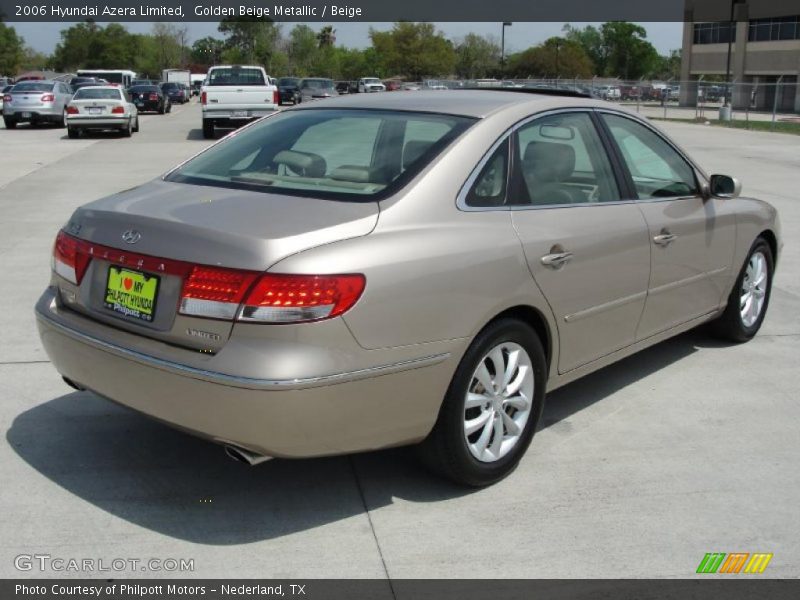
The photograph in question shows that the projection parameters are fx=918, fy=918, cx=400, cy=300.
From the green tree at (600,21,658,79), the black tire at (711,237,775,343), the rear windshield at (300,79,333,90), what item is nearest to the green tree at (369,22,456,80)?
the green tree at (600,21,658,79)

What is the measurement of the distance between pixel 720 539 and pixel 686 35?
71.7m

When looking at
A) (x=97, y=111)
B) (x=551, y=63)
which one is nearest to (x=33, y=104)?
(x=97, y=111)

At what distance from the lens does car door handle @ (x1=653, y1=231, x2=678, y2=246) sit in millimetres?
4785

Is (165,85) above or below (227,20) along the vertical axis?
below

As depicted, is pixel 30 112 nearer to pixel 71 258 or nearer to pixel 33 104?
pixel 33 104

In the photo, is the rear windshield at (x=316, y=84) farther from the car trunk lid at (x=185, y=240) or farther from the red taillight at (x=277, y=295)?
the red taillight at (x=277, y=295)

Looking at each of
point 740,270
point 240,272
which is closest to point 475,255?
point 240,272

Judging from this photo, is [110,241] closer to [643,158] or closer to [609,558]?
[609,558]

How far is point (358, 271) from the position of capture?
3291 millimetres

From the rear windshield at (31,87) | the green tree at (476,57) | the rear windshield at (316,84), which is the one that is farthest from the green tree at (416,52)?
the rear windshield at (31,87)

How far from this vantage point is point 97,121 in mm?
25344

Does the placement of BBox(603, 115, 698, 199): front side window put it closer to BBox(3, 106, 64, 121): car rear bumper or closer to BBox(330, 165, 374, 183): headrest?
BBox(330, 165, 374, 183): headrest

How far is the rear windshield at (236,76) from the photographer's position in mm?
24516
